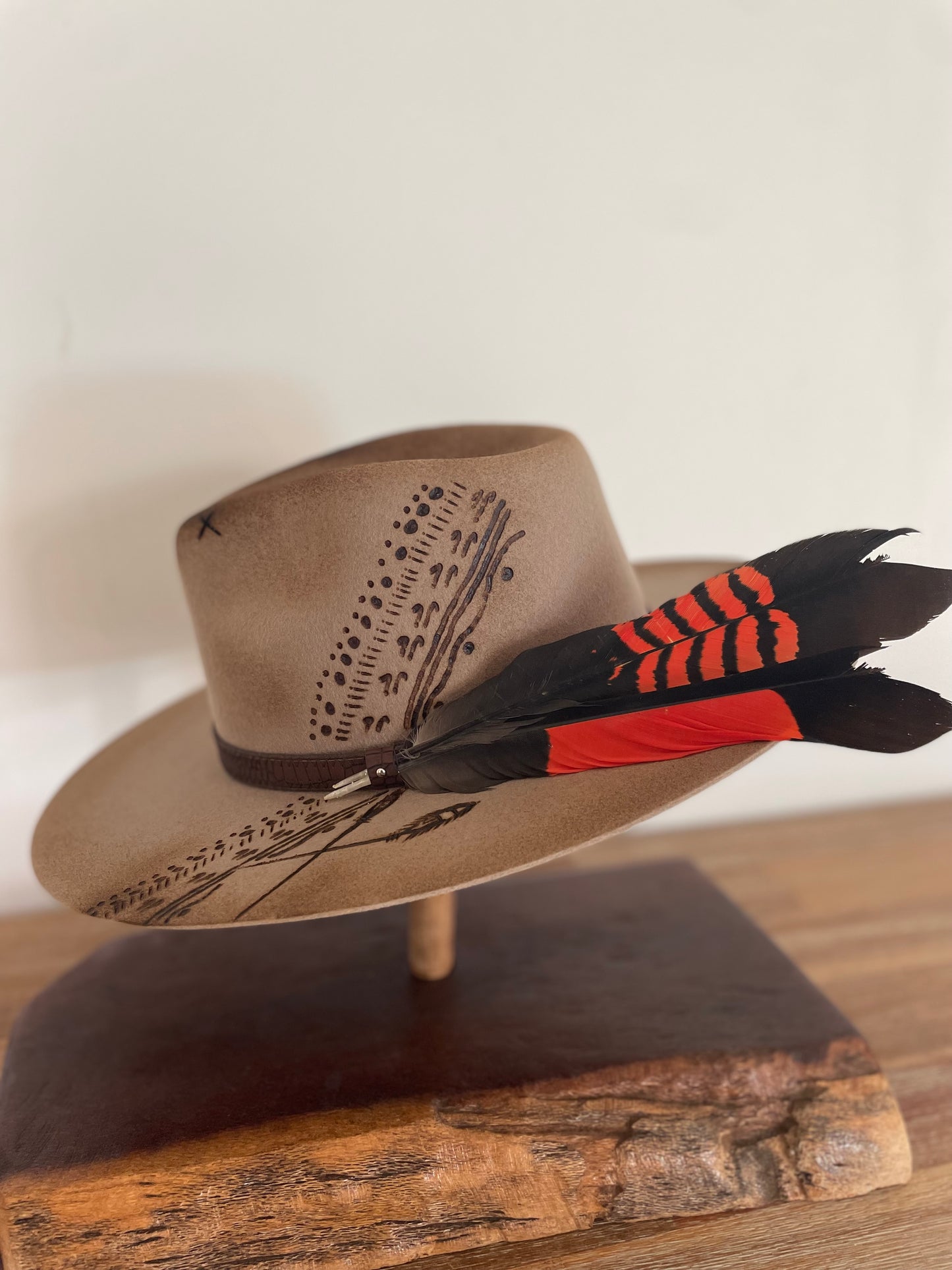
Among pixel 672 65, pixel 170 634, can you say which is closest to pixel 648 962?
pixel 170 634

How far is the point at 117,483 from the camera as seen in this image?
1.57 meters

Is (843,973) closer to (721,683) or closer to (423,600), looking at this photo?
(721,683)

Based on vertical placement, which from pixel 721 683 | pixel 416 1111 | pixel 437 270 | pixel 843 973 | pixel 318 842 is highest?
pixel 437 270

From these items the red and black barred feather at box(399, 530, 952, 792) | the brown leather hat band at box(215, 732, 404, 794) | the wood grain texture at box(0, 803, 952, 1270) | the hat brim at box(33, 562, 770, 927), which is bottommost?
the wood grain texture at box(0, 803, 952, 1270)

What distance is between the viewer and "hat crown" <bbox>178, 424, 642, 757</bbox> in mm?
938

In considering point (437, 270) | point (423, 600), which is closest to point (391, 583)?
point (423, 600)

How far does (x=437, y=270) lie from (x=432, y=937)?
1.02m

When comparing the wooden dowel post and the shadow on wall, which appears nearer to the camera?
the wooden dowel post

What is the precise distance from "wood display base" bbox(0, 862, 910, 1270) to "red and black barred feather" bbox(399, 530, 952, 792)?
367mm

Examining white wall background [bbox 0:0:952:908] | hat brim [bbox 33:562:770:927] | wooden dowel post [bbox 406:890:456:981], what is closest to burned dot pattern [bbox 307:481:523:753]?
hat brim [bbox 33:562:770:927]

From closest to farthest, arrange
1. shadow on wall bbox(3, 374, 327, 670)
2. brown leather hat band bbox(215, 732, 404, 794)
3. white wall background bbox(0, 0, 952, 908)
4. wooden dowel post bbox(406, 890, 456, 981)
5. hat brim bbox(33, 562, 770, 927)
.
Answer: hat brim bbox(33, 562, 770, 927) < brown leather hat band bbox(215, 732, 404, 794) < wooden dowel post bbox(406, 890, 456, 981) < white wall background bbox(0, 0, 952, 908) < shadow on wall bbox(3, 374, 327, 670)

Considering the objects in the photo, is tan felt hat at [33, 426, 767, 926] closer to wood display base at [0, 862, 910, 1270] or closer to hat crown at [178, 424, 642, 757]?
hat crown at [178, 424, 642, 757]

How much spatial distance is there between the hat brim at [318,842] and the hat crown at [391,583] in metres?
0.08

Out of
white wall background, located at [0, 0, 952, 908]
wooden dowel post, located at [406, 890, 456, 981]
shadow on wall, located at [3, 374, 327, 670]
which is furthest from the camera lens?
shadow on wall, located at [3, 374, 327, 670]
